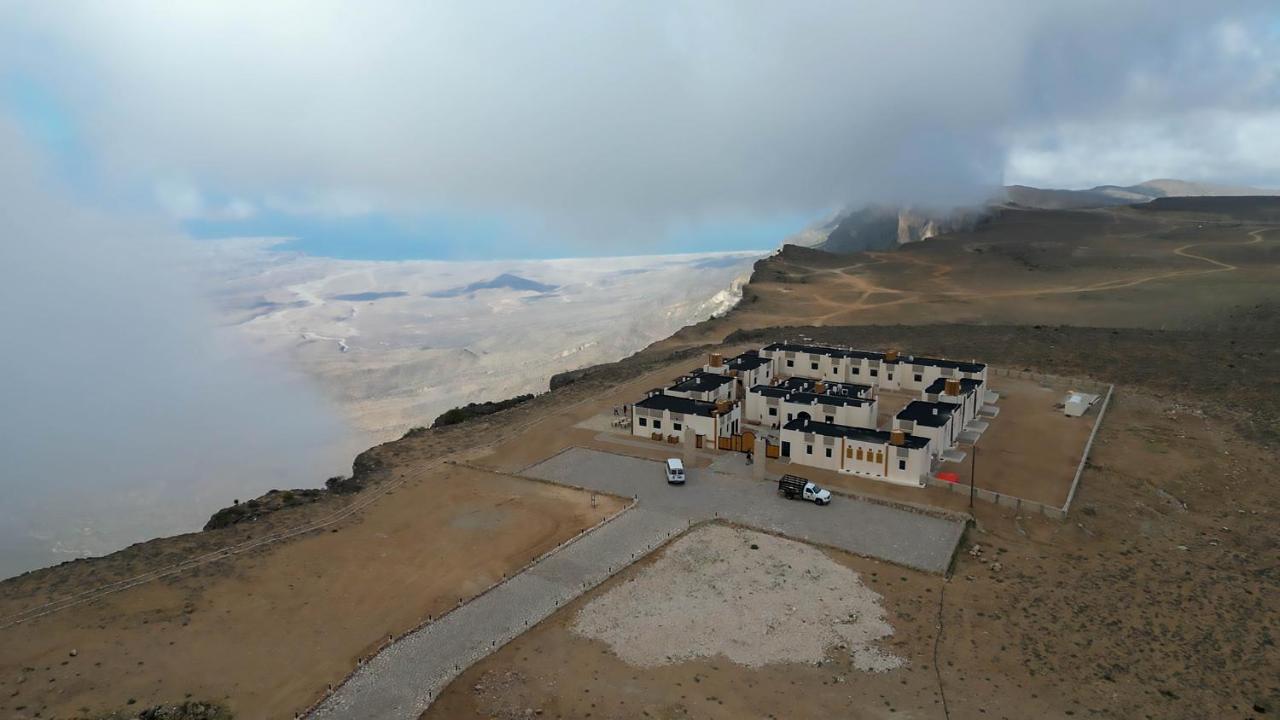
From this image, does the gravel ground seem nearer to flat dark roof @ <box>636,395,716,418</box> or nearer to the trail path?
flat dark roof @ <box>636,395,716,418</box>

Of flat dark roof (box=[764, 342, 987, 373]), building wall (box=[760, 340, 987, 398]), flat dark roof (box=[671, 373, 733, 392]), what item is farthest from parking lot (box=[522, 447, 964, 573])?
building wall (box=[760, 340, 987, 398])

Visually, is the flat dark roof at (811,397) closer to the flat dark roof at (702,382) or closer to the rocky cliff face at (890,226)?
the flat dark roof at (702,382)

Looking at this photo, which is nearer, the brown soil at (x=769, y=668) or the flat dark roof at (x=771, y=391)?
the brown soil at (x=769, y=668)

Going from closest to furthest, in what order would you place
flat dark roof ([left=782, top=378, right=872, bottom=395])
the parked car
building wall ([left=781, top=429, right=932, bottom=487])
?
the parked car < building wall ([left=781, top=429, right=932, bottom=487]) < flat dark roof ([left=782, top=378, right=872, bottom=395])

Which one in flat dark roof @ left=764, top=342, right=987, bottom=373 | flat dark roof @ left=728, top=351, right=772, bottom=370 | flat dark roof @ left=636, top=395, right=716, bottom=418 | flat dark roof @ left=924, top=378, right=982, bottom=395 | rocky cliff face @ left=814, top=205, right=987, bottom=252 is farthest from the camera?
rocky cliff face @ left=814, top=205, right=987, bottom=252

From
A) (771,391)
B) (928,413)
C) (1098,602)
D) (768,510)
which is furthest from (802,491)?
(771,391)

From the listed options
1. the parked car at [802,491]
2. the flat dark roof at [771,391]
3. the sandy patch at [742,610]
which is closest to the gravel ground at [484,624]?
the sandy patch at [742,610]
